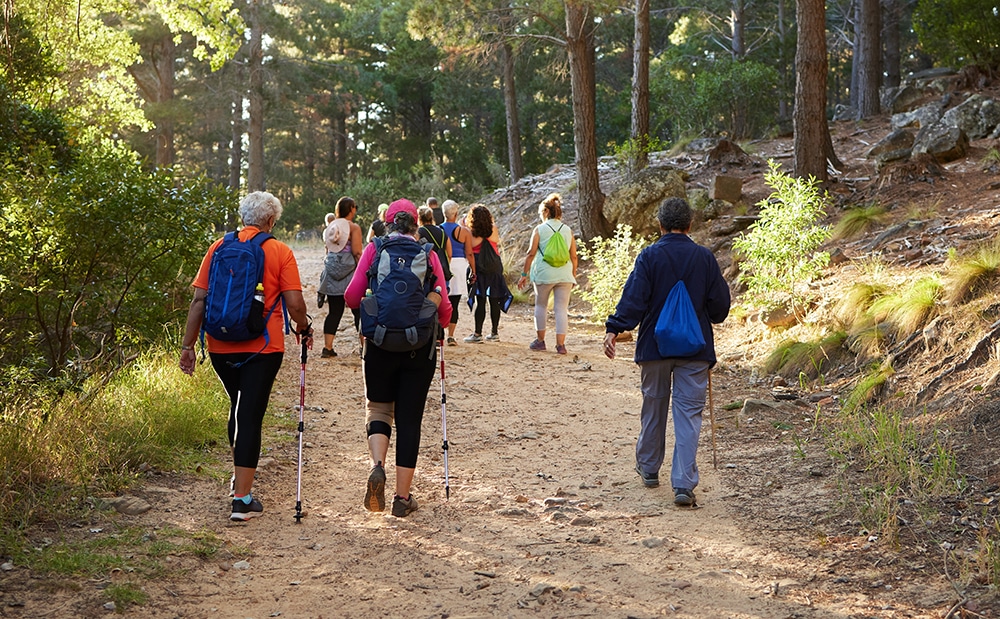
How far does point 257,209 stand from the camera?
5738 mm

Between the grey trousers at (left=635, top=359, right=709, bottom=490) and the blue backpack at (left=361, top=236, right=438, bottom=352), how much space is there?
1.49 m

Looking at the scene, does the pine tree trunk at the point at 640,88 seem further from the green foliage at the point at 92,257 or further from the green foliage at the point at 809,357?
the green foliage at the point at 92,257

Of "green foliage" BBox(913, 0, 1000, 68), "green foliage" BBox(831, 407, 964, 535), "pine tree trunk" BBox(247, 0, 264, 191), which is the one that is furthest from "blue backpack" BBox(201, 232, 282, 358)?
"pine tree trunk" BBox(247, 0, 264, 191)

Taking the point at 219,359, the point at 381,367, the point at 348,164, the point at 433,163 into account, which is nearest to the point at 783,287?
the point at 381,367

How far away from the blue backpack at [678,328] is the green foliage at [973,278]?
3.65 m

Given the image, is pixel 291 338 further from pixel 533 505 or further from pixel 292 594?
pixel 292 594

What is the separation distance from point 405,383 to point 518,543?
1.21 metres

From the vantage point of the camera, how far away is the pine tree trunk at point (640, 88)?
1888cm

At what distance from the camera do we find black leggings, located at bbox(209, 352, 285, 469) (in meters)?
5.62

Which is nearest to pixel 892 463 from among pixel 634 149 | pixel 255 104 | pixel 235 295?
pixel 235 295

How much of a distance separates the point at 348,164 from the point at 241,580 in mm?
39972

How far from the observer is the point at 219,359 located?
564 centimetres

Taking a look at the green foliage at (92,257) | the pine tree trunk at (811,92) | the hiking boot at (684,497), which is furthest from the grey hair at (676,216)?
the pine tree trunk at (811,92)

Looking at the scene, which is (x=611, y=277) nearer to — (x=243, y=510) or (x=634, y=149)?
(x=634, y=149)
